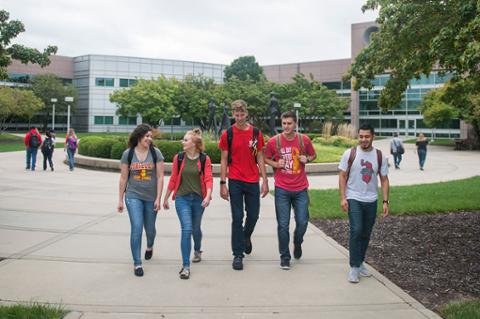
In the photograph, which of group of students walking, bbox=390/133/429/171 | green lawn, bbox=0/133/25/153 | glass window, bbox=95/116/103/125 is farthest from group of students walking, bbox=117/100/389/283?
glass window, bbox=95/116/103/125

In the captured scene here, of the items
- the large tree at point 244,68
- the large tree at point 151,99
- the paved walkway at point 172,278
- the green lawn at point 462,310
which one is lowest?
the paved walkway at point 172,278

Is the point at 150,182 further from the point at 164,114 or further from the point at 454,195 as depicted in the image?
the point at 164,114

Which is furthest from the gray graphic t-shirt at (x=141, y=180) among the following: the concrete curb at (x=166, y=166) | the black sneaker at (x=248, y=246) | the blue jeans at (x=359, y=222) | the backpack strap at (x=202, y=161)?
the concrete curb at (x=166, y=166)

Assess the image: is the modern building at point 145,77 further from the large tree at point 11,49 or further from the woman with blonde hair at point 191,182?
the woman with blonde hair at point 191,182

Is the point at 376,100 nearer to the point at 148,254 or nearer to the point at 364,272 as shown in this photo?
the point at 364,272

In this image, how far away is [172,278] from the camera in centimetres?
496

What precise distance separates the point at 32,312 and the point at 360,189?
11.0ft

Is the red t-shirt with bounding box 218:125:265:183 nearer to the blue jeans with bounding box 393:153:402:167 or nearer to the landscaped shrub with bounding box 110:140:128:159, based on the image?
the landscaped shrub with bounding box 110:140:128:159

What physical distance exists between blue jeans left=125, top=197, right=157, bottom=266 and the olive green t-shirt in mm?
413

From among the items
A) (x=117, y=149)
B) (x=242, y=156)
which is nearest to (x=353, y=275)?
(x=242, y=156)

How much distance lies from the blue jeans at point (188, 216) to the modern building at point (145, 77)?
59.4m

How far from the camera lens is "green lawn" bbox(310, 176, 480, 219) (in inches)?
362

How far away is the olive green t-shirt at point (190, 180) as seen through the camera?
5.33m

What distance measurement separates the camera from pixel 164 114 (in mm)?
50375
